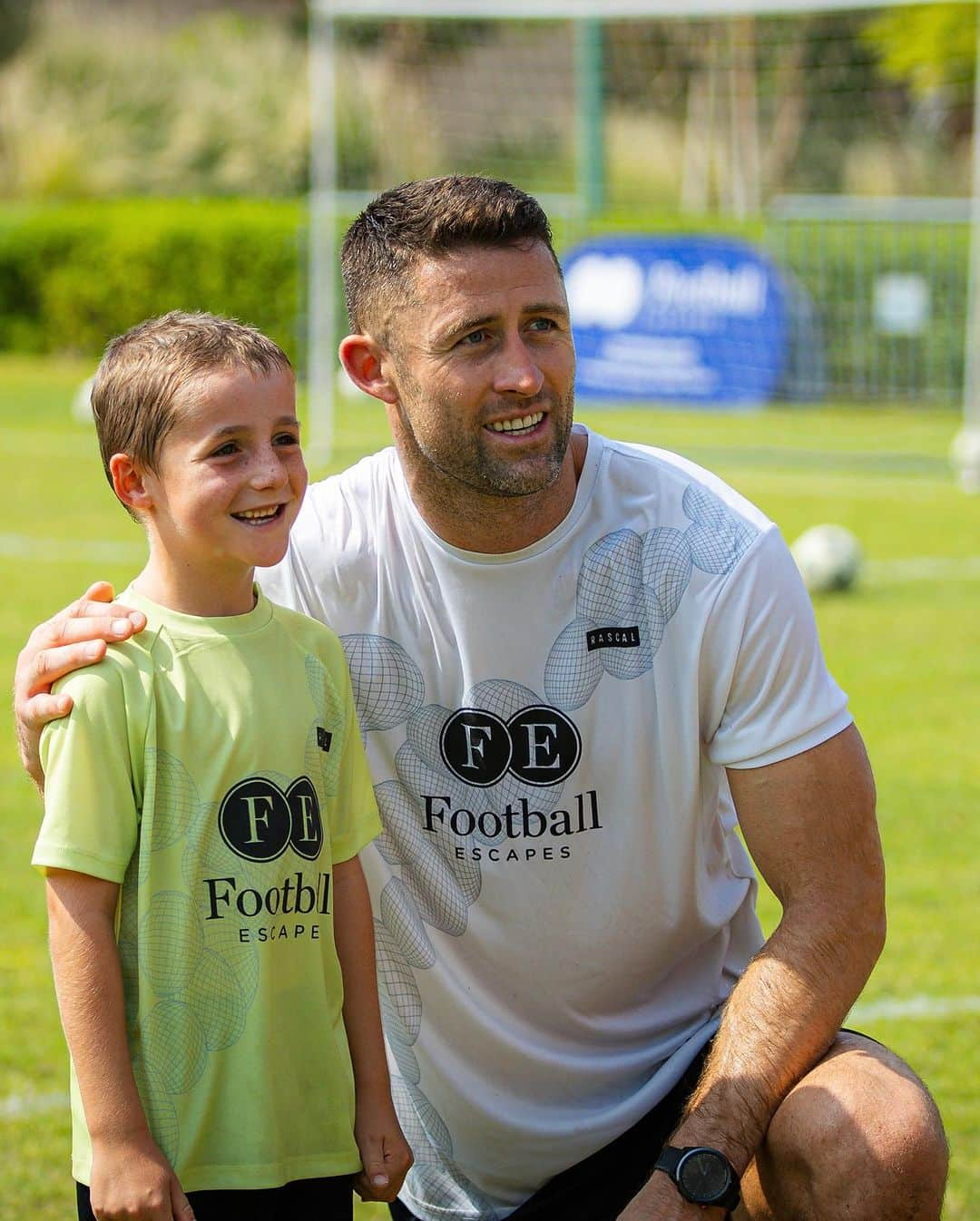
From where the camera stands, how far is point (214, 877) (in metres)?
2.61

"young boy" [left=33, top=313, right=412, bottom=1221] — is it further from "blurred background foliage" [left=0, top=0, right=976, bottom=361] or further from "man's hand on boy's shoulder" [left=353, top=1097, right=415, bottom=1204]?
"blurred background foliage" [left=0, top=0, right=976, bottom=361]

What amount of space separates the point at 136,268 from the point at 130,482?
23.2 metres

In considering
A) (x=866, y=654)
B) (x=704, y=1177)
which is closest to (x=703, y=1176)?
(x=704, y=1177)

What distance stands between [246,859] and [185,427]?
60 centimetres

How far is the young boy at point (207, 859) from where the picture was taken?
2.50 metres

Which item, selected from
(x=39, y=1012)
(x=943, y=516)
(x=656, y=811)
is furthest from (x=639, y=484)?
(x=943, y=516)

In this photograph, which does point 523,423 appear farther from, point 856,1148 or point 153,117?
point 153,117

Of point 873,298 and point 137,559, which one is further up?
point 873,298

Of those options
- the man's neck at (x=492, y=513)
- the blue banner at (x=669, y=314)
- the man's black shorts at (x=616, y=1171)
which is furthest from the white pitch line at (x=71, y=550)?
the man's black shorts at (x=616, y=1171)

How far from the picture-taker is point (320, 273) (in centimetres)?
1602

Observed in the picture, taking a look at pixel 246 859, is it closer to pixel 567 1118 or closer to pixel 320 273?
pixel 567 1118

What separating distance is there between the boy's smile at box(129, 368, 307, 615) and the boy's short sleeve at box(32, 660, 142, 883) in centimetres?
21

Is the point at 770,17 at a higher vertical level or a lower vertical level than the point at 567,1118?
higher

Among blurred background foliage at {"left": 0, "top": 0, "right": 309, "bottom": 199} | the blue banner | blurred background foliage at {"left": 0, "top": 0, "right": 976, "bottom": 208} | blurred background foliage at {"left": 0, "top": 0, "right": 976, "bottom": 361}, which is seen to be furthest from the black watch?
blurred background foliage at {"left": 0, "top": 0, "right": 309, "bottom": 199}
